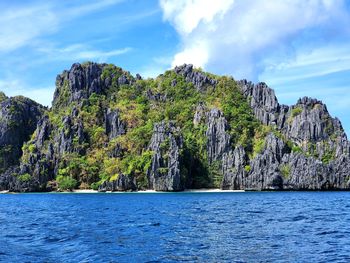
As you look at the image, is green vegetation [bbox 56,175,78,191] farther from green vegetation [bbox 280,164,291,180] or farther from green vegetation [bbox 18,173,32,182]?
green vegetation [bbox 280,164,291,180]

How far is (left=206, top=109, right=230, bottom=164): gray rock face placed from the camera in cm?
18850

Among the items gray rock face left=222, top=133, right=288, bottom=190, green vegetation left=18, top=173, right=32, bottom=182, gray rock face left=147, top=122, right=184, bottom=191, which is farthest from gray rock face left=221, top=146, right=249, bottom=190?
green vegetation left=18, top=173, right=32, bottom=182

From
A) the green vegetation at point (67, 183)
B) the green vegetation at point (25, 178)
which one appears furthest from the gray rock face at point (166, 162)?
the green vegetation at point (25, 178)

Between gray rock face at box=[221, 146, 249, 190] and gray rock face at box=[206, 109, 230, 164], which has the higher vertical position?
gray rock face at box=[206, 109, 230, 164]

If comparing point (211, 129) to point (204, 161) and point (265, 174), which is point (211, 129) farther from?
point (265, 174)

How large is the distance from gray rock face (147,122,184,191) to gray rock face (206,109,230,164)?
15.8 meters

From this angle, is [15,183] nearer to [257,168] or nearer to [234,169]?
[234,169]

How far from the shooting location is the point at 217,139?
191 metres

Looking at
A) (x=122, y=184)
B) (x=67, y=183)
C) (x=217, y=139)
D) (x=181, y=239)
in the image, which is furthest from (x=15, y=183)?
(x=181, y=239)

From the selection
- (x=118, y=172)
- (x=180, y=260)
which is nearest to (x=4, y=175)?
(x=118, y=172)

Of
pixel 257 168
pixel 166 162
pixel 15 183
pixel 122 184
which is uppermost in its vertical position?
pixel 166 162

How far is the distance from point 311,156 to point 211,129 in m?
41.6

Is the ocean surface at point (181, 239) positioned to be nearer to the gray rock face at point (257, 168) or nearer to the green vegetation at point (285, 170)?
the gray rock face at point (257, 168)

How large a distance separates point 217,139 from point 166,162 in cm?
2785
